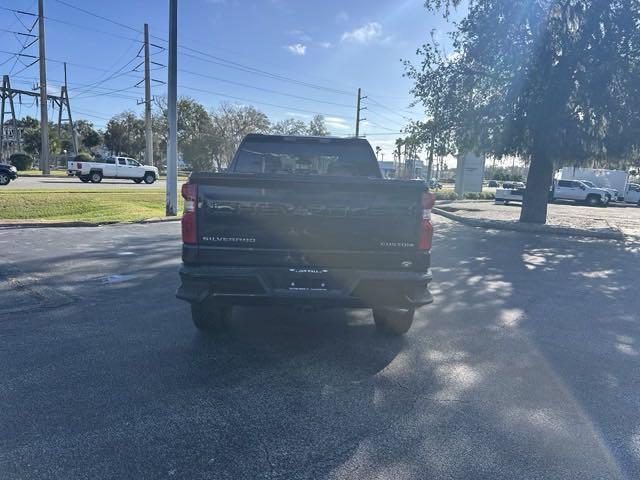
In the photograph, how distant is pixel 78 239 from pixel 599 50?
15.6 meters

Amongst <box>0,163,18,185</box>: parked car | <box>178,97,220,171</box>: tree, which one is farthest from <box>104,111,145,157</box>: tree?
<box>0,163,18,185</box>: parked car

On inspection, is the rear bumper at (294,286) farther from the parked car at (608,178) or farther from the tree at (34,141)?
the tree at (34,141)

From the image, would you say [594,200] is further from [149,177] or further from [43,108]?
[43,108]

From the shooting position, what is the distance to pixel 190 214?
399cm

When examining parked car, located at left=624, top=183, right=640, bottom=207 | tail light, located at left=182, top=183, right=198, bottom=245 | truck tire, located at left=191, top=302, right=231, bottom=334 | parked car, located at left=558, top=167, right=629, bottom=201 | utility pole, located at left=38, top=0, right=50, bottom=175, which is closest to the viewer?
tail light, located at left=182, top=183, right=198, bottom=245

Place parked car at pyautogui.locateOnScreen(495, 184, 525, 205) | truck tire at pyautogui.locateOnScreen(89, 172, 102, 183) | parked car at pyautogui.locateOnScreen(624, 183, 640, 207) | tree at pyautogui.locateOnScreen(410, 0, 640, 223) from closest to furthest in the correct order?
1. tree at pyautogui.locateOnScreen(410, 0, 640, 223)
2. truck tire at pyautogui.locateOnScreen(89, 172, 102, 183)
3. parked car at pyautogui.locateOnScreen(495, 184, 525, 205)
4. parked car at pyautogui.locateOnScreen(624, 183, 640, 207)

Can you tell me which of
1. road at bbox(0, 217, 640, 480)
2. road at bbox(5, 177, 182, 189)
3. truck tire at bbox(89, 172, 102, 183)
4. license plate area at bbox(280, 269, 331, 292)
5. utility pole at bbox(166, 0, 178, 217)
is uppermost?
utility pole at bbox(166, 0, 178, 217)

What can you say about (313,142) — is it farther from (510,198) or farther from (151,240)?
(510,198)

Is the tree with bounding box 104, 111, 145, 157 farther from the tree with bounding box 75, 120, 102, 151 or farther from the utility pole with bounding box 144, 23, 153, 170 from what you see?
the utility pole with bounding box 144, 23, 153, 170

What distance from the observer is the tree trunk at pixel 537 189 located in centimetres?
1652

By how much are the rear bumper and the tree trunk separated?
14488mm

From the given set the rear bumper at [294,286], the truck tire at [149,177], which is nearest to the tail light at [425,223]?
the rear bumper at [294,286]

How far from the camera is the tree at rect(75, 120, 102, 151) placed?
76438mm

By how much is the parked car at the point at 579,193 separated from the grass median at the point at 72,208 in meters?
28.8
